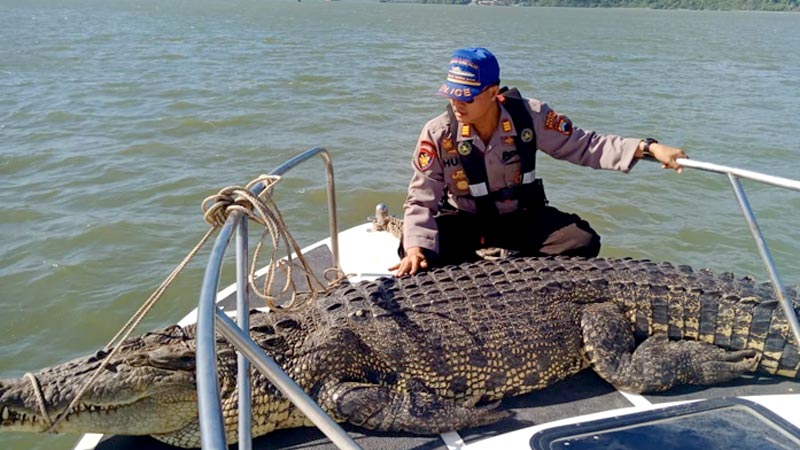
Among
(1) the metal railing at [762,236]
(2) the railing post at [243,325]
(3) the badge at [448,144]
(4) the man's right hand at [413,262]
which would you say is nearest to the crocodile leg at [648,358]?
(1) the metal railing at [762,236]

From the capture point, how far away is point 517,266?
13.0ft

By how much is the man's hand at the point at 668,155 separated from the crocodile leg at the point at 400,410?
1.67 meters

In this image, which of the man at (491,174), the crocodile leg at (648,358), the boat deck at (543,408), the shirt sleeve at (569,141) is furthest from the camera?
the shirt sleeve at (569,141)

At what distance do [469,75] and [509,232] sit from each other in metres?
1.23

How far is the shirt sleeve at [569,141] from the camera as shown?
165 inches

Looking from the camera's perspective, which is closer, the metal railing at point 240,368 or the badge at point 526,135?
the metal railing at point 240,368

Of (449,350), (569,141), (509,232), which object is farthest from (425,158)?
(449,350)

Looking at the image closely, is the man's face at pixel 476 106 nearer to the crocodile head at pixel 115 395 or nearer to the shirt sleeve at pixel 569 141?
the shirt sleeve at pixel 569 141

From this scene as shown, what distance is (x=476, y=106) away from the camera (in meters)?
3.99

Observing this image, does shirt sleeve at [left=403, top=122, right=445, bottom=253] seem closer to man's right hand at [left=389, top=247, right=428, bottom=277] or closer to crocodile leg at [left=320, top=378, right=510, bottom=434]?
man's right hand at [left=389, top=247, right=428, bottom=277]

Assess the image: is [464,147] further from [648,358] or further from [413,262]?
[648,358]

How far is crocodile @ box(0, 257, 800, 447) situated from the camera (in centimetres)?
315

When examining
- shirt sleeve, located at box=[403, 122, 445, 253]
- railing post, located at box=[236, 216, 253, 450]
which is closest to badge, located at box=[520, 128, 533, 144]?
shirt sleeve, located at box=[403, 122, 445, 253]

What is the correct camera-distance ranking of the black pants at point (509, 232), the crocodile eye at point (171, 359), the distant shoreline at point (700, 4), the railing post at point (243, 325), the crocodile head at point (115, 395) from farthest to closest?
the distant shoreline at point (700, 4) < the black pants at point (509, 232) < the crocodile eye at point (171, 359) < the crocodile head at point (115, 395) < the railing post at point (243, 325)
